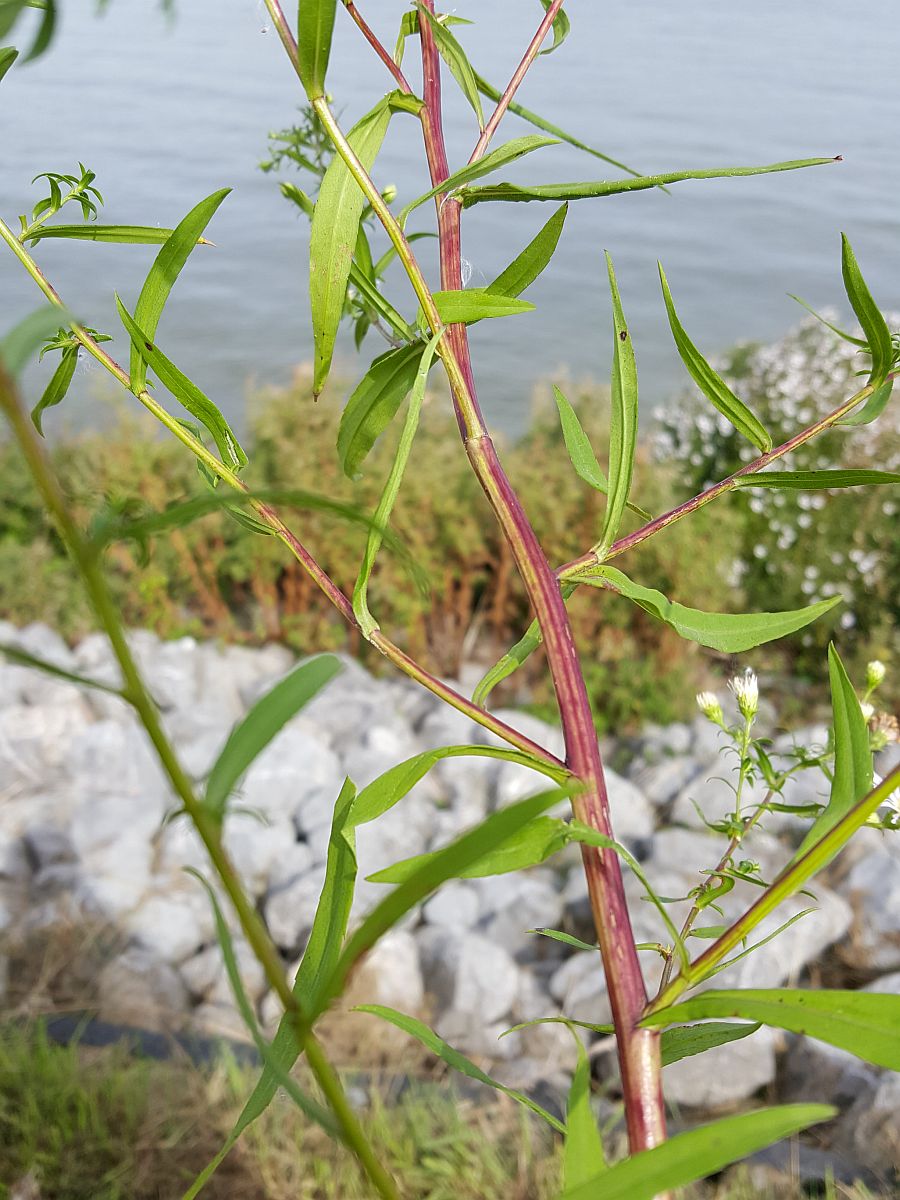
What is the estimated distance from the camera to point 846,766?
0.29 meters

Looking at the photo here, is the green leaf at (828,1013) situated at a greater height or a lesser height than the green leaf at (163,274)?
lesser

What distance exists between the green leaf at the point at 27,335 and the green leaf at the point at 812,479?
0.23m

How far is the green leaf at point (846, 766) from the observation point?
0.27 m

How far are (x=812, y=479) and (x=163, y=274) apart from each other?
229mm

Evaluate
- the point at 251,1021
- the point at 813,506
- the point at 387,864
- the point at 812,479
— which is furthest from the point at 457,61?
the point at 813,506

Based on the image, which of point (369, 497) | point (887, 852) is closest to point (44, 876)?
point (369, 497)

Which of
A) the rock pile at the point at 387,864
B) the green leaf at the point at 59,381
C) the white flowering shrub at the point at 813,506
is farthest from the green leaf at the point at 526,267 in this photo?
the white flowering shrub at the point at 813,506

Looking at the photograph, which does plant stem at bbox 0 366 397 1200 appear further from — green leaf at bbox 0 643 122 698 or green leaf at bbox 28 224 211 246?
green leaf at bbox 28 224 211 246

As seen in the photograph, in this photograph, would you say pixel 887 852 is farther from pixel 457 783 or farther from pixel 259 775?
pixel 259 775

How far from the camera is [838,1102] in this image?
1.59 m

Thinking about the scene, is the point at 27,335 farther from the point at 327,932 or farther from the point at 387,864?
the point at 387,864

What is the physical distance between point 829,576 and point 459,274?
271 cm

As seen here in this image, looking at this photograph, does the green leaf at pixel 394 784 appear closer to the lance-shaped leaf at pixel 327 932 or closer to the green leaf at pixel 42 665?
the lance-shaped leaf at pixel 327 932

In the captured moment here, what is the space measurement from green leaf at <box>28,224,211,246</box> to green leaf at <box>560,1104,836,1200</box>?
296 millimetres
